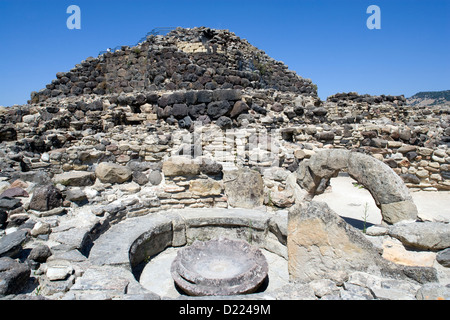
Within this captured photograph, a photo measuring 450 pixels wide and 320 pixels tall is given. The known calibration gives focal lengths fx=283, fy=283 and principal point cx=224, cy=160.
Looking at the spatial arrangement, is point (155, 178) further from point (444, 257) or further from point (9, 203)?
point (444, 257)

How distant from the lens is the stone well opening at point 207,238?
3.96m

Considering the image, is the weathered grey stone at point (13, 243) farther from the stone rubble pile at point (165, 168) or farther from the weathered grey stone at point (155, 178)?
the weathered grey stone at point (155, 178)

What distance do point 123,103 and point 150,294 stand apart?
6.27 m

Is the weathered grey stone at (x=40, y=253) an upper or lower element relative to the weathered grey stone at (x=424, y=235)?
lower

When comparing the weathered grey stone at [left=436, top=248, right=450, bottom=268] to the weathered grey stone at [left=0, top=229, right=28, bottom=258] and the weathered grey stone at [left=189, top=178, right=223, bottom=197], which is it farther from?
the weathered grey stone at [left=0, top=229, right=28, bottom=258]

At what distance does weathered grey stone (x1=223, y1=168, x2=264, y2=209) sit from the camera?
532 cm

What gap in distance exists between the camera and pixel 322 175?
14.4ft

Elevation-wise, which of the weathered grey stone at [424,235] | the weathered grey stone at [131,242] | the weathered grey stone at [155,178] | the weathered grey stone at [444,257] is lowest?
the weathered grey stone at [131,242]

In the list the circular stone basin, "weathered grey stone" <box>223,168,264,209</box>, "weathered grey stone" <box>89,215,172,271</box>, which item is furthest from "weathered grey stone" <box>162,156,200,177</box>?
the circular stone basin

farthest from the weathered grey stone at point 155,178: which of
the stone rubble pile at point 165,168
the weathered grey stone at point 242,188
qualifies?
the weathered grey stone at point 242,188

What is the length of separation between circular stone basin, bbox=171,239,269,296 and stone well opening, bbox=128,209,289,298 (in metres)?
0.07

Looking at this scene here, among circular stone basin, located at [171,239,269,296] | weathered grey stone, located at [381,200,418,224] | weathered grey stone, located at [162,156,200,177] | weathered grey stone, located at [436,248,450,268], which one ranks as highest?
weathered grey stone, located at [162,156,200,177]

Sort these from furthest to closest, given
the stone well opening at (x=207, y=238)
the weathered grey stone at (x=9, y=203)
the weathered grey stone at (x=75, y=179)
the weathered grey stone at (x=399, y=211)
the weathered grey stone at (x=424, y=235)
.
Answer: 1. the weathered grey stone at (x=75, y=179)
2. the stone well opening at (x=207, y=238)
3. the weathered grey stone at (x=9, y=203)
4. the weathered grey stone at (x=399, y=211)
5. the weathered grey stone at (x=424, y=235)

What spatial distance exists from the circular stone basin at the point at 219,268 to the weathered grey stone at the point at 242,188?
3.73 feet
